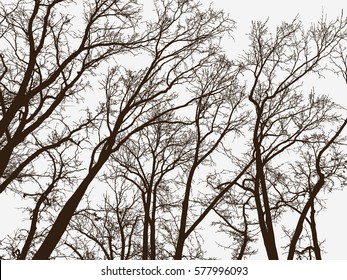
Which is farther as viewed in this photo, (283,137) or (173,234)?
(173,234)

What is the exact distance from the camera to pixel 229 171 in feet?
49.8

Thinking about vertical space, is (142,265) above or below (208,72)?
below

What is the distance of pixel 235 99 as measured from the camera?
50.6 feet

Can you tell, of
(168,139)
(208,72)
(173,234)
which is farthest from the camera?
(173,234)

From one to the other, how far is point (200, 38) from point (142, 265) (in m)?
5.66

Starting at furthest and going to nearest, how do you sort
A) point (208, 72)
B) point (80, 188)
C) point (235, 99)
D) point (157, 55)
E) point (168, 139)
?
1. point (168, 139)
2. point (235, 99)
3. point (208, 72)
4. point (157, 55)
5. point (80, 188)

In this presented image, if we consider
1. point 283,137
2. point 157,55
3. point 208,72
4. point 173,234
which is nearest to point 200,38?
point 157,55

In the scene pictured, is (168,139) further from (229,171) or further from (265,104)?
(265,104)

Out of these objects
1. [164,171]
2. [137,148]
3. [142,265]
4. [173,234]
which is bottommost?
[142,265]

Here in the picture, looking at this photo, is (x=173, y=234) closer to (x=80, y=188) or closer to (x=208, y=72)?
(x=208, y=72)

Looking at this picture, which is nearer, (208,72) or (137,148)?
(208,72)

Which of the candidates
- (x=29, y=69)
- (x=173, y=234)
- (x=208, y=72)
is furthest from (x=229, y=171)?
(x=29, y=69)

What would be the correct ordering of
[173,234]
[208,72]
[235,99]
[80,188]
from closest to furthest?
[80,188], [208,72], [235,99], [173,234]

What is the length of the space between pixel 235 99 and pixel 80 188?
7674mm
